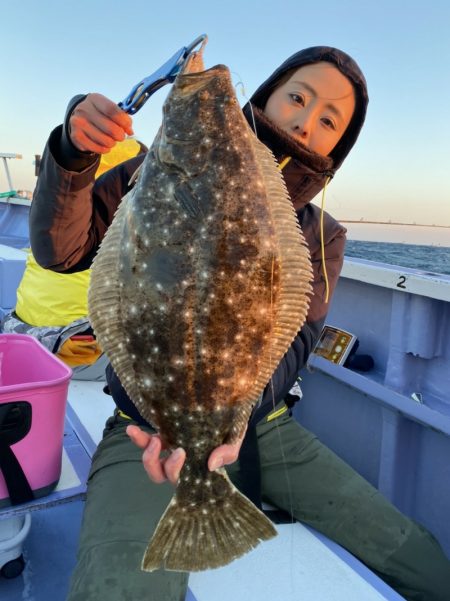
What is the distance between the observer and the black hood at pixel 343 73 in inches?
92.1

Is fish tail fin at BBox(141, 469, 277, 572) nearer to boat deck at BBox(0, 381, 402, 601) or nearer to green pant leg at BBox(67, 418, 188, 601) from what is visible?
green pant leg at BBox(67, 418, 188, 601)

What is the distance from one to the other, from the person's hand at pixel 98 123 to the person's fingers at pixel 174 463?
1.12 metres

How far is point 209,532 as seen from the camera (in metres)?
1.78

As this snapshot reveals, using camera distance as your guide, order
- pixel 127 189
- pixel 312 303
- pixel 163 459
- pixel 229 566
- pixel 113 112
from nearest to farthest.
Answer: pixel 113 112, pixel 163 459, pixel 229 566, pixel 127 189, pixel 312 303

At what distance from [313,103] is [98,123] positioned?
1.14 meters

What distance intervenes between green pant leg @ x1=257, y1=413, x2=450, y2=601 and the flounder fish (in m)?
0.93

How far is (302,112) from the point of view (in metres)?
2.29

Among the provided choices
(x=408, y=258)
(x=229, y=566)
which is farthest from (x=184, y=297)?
(x=408, y=258)

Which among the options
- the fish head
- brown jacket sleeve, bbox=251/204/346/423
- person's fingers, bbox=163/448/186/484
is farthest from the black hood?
person's fingers, bbox=163/448/186/484

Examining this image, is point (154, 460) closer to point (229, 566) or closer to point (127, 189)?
point (229, 566)

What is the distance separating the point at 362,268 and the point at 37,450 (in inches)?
118

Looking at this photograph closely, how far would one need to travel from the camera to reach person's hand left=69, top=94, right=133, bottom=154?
5.35ft

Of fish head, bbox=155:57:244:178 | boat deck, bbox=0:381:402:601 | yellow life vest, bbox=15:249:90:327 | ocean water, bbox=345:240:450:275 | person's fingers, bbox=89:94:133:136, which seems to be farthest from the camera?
ocean water, bbox=345:240:450:275

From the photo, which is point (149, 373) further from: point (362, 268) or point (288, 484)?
point (362, 268)
